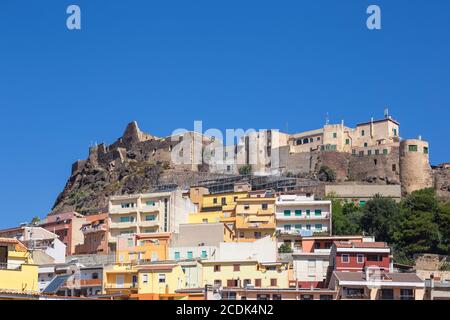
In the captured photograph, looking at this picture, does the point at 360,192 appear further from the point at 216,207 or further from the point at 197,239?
the point at 197,239

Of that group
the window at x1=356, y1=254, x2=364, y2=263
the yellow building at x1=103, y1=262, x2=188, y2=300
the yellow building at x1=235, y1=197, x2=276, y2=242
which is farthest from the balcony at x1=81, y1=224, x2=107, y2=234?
the window at x1=356, y1=254, x2=364, y2=263

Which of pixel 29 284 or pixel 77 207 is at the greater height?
pixel 77 207

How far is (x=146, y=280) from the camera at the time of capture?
40719mm

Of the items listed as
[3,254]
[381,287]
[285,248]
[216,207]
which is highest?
[216,207]

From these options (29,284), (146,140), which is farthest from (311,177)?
(29,284)

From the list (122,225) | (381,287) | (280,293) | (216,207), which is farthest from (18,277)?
(216,207)

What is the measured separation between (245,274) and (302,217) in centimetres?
1354

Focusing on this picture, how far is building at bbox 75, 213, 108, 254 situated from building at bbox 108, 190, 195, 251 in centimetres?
41

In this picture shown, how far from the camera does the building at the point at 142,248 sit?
161 feet
